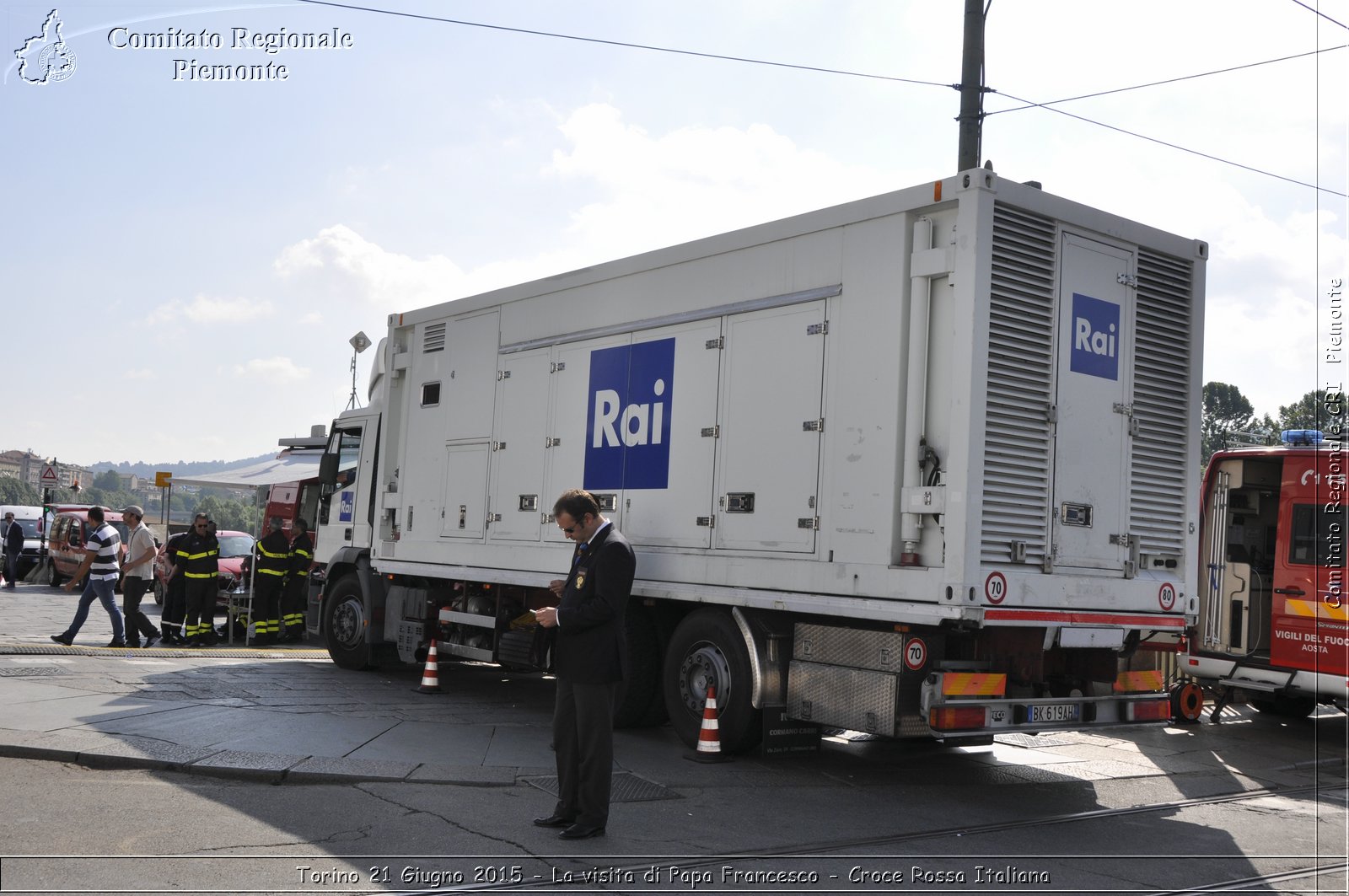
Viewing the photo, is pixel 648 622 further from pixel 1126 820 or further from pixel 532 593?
pixel 1126 820

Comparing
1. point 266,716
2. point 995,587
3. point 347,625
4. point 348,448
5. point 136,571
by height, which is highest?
point 348,448

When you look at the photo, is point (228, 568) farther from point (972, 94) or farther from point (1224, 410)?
point (1224, 410)

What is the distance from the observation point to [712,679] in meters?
8.73

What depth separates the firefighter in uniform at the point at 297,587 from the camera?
16.3 m

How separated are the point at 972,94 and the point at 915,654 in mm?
5903

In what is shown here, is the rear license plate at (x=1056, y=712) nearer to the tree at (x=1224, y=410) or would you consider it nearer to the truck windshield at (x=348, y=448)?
the truck windshield at (x=348, y=448)

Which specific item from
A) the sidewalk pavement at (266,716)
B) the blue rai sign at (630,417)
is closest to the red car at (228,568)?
the sidewalk pavement at (266,716)

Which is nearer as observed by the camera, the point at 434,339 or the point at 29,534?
the point at 434,339

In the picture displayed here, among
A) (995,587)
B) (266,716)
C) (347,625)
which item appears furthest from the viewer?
(347,625)

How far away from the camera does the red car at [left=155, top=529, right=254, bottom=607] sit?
1809 centimetres

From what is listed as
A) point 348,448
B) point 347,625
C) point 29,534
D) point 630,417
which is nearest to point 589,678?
point 630,417

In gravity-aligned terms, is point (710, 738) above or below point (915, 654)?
below

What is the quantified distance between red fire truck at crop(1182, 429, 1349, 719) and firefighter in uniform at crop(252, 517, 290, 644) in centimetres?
1106

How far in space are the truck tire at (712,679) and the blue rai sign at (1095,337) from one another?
117 inches
